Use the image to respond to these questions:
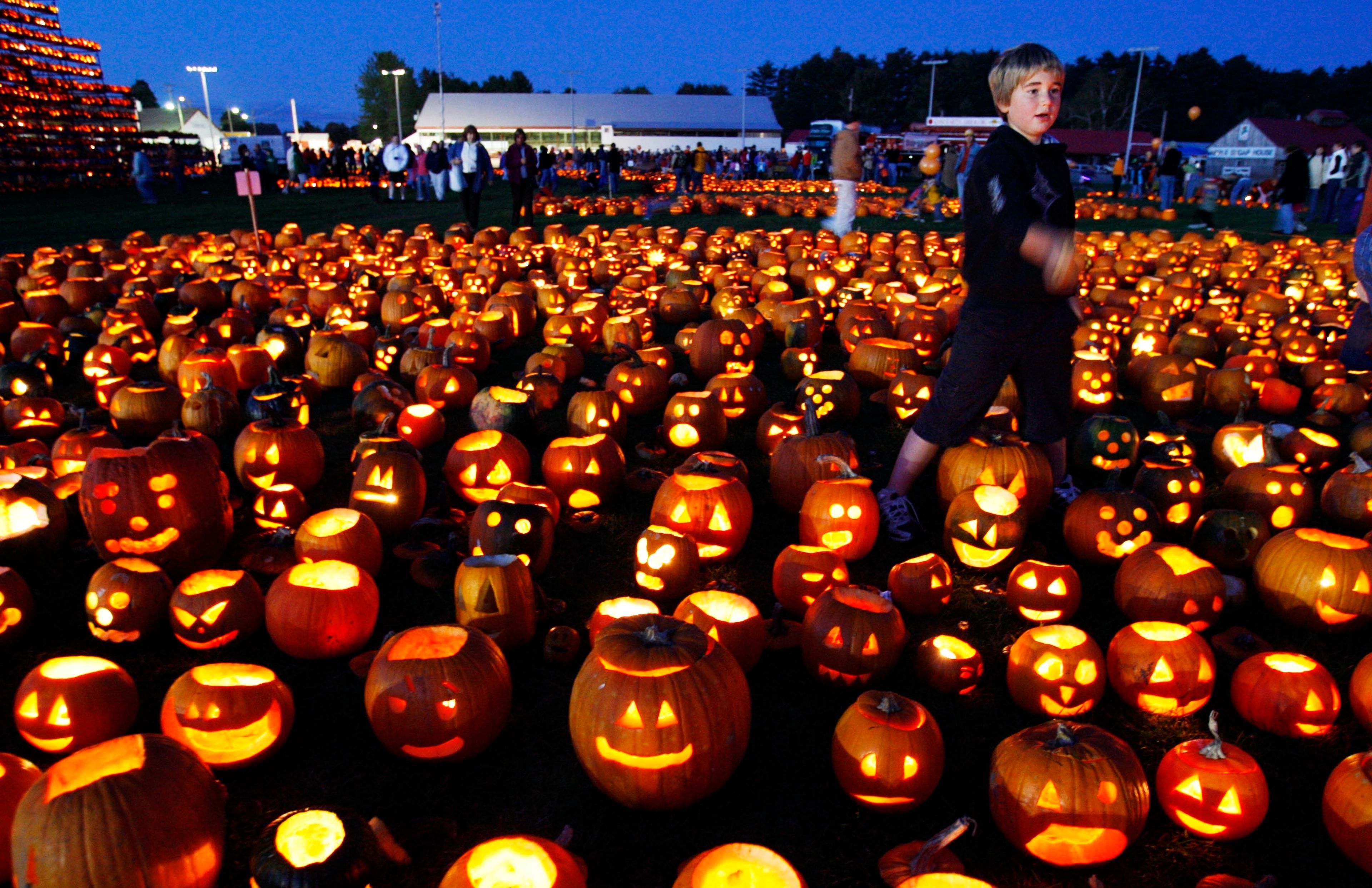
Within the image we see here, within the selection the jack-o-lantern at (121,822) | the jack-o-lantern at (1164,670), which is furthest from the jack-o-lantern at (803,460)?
the jack-o-lantern at (121,822)

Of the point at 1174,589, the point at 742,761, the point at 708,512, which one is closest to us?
the point at 742,761

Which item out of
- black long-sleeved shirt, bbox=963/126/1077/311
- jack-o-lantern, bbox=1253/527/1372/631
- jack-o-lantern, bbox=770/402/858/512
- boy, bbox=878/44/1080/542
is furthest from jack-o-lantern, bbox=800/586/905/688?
jack-o-lantern, bbox=1253/527/1372/631

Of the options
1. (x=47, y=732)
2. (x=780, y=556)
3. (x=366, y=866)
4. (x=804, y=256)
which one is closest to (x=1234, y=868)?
(x=780, y=556)

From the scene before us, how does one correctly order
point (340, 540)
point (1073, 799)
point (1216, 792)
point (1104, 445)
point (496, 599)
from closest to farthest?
Answer: 1. point (1073, 799)
2. point (1216, 792)
3. point (496, 599)
4. point (340, 540)
5. point (1104, 445)

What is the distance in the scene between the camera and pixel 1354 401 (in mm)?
6320

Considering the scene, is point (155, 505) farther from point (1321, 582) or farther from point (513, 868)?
point (1321, 582)

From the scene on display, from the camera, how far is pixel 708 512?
4.32m

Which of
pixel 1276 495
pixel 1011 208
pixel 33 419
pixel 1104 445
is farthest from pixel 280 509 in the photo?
pixel 1276 495

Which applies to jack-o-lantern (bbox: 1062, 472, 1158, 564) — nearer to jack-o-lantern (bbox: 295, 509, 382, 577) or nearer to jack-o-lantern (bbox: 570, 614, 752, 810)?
jack-o-lantern (bbox: 570, 614, 752, 810)

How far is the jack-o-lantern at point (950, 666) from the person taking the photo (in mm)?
3379

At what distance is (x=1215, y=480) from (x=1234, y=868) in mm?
3514

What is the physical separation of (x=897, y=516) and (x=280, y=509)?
3500mm

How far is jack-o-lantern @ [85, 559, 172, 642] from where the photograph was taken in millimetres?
3613

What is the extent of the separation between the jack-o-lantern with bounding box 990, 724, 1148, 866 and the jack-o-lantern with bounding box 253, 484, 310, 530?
152 inches
